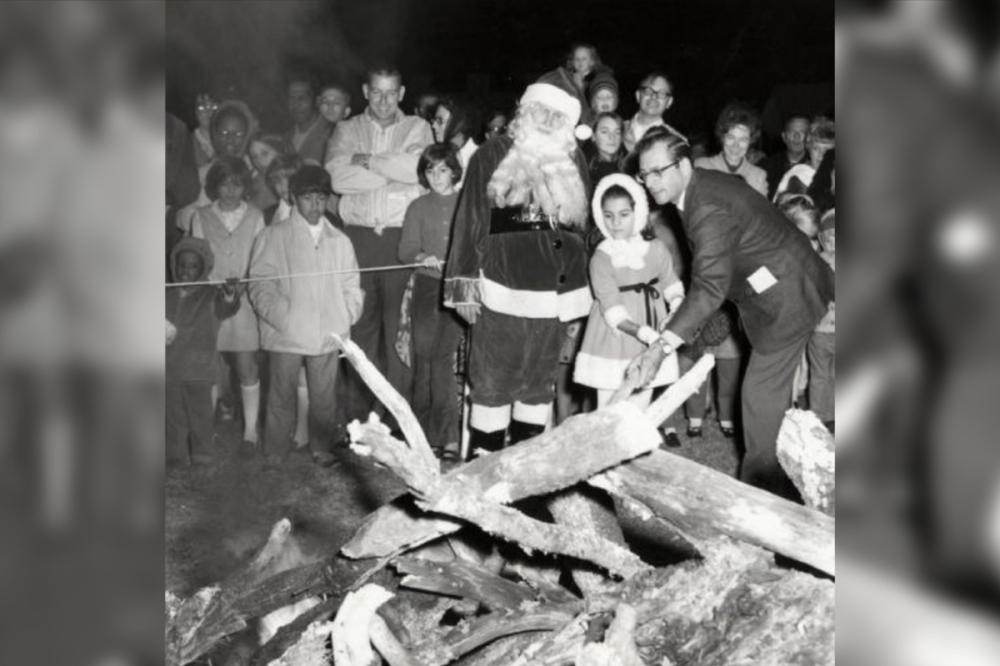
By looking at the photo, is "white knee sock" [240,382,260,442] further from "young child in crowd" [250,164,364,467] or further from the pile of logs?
the pile of logs

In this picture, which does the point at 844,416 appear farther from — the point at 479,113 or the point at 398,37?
the point at 398,37

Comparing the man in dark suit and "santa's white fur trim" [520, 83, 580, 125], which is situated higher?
"santa's white fur trim" [520, 83, 580, 125]

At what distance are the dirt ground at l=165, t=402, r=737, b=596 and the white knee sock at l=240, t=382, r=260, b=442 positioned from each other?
9cm

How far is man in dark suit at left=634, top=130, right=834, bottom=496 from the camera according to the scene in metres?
3.76

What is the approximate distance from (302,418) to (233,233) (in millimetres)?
953

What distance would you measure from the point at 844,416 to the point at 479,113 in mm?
6303

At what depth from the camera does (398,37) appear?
8570mm

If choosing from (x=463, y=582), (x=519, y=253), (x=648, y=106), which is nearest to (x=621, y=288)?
(x=519, y=253)

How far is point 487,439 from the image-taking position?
4.38m

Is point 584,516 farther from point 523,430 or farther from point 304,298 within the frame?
point 304,298

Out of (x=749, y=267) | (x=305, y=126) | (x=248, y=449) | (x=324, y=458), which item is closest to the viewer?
(x=749, y=267)

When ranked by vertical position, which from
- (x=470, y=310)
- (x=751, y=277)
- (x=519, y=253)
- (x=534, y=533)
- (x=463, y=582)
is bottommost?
(x=463, y=582)

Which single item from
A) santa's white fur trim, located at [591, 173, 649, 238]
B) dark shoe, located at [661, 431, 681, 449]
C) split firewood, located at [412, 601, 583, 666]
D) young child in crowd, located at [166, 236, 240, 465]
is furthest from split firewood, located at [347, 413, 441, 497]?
dark shoe, located at [661, 431, 681, 449]

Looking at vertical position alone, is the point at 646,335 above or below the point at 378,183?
below
